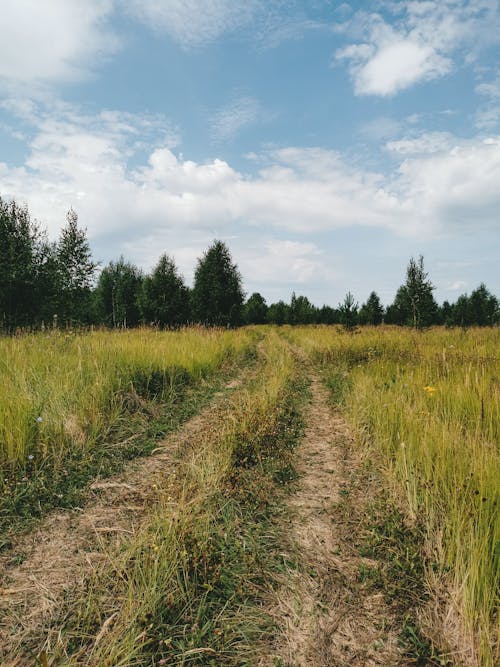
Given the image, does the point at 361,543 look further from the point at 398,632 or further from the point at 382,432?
the point at 382,432

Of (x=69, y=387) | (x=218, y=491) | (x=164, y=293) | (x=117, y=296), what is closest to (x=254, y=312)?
(x=117, y=296)

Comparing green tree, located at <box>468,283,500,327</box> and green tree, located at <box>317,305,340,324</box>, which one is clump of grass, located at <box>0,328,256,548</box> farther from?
green tree, located at <box>317,305,340,324</box>

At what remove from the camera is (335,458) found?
3930 millimetres

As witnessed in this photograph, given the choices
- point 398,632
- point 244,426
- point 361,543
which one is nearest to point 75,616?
point 398,632

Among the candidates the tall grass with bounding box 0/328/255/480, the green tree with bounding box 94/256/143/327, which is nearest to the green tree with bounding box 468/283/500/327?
the green tree with bounding box 94/256/143/327

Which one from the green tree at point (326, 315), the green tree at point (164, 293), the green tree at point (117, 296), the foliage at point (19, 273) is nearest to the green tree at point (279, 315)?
the green tree at point (326, 315)

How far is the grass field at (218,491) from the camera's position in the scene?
168 centimetres

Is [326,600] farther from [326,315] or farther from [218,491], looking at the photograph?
[326,315]

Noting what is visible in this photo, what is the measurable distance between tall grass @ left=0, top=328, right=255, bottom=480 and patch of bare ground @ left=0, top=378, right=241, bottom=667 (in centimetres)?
85

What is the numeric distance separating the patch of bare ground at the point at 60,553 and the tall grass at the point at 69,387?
85 centimetres

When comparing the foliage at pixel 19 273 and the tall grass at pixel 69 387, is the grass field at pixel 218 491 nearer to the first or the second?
the tall grass at pixel 69 387

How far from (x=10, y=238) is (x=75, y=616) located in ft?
91.9

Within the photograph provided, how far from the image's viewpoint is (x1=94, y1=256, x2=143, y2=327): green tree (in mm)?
42750

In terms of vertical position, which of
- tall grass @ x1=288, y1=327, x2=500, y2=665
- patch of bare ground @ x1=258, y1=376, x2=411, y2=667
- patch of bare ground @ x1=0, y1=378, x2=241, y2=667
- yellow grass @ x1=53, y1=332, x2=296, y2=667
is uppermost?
tall grass @ x1=288, y1=327, x2=500, y2=665
